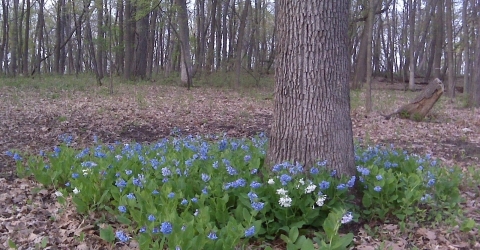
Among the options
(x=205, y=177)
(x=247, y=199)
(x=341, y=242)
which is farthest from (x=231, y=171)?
(x=341, y=242)

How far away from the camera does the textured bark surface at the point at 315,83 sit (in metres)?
3.74

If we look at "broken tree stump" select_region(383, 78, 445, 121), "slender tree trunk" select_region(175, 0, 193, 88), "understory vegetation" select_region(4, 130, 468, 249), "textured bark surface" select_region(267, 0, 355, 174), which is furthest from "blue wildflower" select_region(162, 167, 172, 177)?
"slender tree trunk" select_region(175, 0, 193, 88)

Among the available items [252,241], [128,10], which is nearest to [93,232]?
[252,241]

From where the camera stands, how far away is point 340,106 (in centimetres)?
382

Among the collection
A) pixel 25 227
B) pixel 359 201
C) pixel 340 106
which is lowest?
pixel 25 227

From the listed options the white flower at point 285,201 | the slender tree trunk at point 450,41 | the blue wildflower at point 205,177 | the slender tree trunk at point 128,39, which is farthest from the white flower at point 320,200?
the slender tree trunk at point 128,39

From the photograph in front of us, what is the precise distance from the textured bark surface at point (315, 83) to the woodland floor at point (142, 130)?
2.56 ft

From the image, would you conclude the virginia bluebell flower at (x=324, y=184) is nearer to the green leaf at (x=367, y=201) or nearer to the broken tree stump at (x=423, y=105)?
the green leaf at (x=367, y=201)

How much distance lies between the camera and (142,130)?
28.1 feet

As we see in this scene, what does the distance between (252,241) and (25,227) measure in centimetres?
200

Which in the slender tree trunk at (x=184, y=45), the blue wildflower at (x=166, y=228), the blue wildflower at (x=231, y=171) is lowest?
the blue wildflower at (x=166, y=228)

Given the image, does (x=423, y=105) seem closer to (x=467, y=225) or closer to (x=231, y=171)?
(x=467, y=225)

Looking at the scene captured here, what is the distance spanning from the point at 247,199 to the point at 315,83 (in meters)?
1.19

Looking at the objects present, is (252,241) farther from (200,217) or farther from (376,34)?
(376,34)
